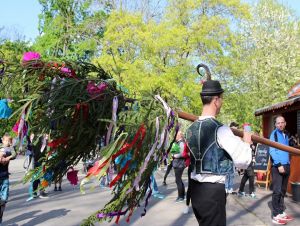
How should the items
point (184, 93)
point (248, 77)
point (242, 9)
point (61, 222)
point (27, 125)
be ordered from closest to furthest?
point (27, 125) < point (61, 222) < point (184, 93) < point (242, 9) < point (248, 77)

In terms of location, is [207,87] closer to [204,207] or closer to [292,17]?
[204,207]

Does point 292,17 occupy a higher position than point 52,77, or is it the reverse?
point 292,17

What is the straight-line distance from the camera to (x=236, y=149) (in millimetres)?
3561

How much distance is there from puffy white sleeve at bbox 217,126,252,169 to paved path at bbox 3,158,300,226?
4.06 metres

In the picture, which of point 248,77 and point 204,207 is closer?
point 204,207

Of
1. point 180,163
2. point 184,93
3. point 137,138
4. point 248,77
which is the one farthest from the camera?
point 248,77

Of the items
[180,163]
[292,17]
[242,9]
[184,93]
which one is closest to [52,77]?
[180,163]

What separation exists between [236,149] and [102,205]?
252 inches

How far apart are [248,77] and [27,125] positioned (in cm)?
2672

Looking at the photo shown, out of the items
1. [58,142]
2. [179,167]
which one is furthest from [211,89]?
[179,167]

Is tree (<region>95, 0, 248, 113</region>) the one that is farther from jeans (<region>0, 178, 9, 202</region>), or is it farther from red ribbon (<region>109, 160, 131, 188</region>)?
red ribbon (<region>109, 160, 131, 188</region>)

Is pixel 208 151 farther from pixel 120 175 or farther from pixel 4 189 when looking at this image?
pixel 4 189

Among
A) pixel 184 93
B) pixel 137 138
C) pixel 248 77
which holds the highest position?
pixel 248 77

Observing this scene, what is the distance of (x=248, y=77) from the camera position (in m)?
29.3
